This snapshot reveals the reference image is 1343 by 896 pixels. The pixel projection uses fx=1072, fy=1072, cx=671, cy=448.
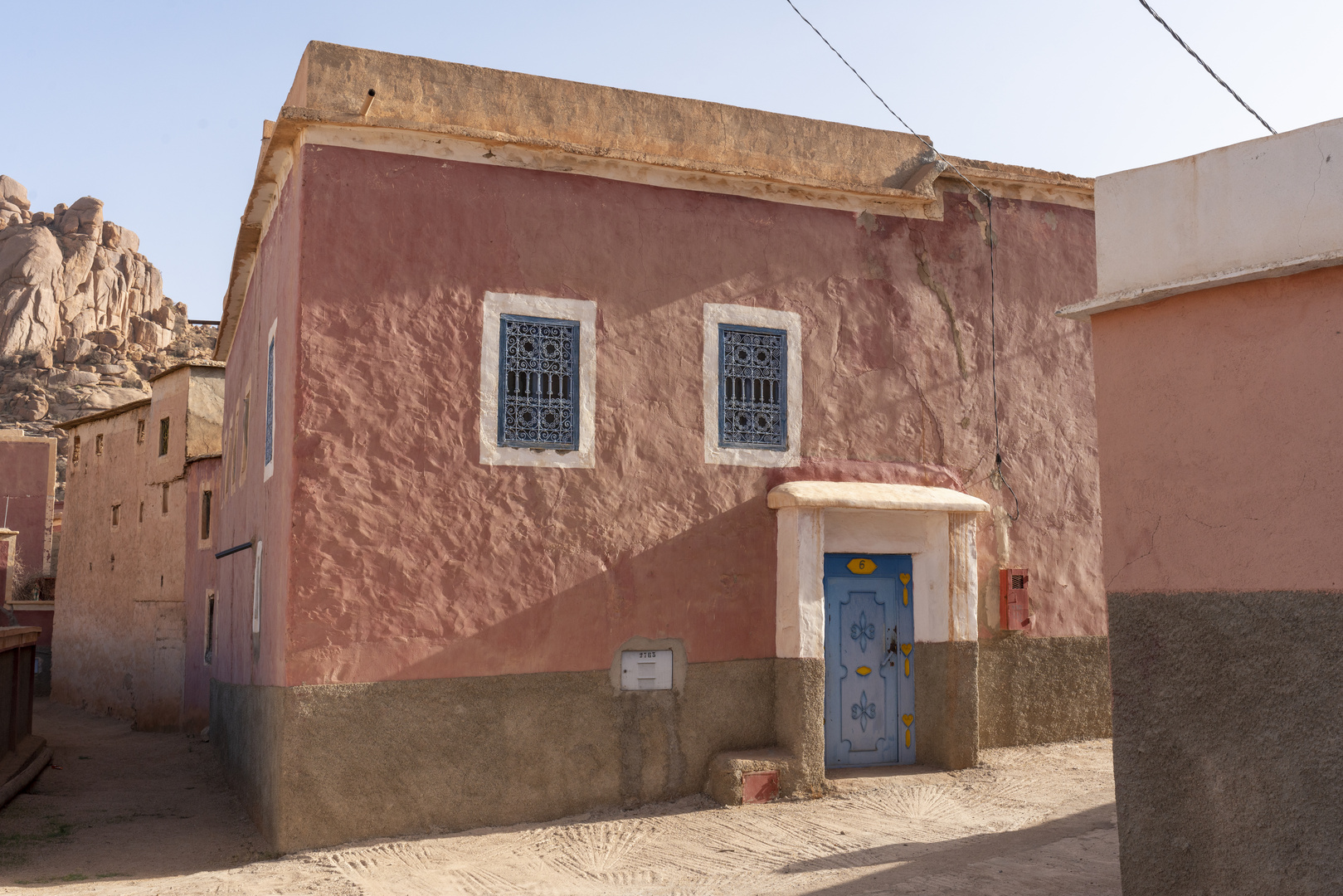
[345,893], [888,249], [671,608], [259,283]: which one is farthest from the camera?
[259,283]

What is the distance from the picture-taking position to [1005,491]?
10.1 metres

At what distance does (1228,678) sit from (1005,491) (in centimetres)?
538

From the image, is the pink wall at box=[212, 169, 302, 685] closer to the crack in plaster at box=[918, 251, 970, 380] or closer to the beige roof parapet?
the beige roof parapet

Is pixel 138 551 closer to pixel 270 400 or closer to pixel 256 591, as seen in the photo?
pixel 256 591

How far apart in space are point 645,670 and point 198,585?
11.7 m

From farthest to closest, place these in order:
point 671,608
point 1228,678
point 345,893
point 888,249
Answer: point 888,249 < point 671,608 < point 345,893 < point 1228,678

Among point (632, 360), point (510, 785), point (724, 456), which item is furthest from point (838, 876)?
point (632, 360)

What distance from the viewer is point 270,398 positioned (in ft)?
31.3

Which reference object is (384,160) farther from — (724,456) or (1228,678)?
(1228,678)

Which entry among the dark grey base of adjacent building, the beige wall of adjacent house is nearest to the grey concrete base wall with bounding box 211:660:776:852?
the dark grey base of adjacent building

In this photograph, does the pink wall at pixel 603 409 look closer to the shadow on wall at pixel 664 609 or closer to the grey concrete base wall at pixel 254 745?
the shadow on wall at pixel 664 609

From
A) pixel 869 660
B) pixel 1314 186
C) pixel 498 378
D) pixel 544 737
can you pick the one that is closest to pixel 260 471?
pixel 498 378

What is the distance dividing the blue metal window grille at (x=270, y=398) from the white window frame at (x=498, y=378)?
2.05m

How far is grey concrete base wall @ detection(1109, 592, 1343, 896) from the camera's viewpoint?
4508mm
